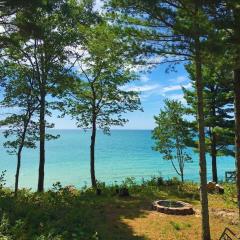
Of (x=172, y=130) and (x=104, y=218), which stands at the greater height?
(x=172, y=130)

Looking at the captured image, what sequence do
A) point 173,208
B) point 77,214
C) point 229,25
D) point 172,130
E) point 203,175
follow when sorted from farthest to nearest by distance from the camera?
point 172,130 → point 173,208 → point 77,214 → point 203,175 → point 229,25

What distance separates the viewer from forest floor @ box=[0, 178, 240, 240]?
12805 millimetres

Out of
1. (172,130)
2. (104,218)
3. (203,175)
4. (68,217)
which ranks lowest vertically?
(104,218)

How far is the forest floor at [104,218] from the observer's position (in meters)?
12.8

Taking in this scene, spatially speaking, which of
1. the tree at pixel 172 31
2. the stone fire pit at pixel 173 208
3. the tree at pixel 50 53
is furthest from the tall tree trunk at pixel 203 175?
the tree at pixel 50 53

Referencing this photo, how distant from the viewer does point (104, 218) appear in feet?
51.2

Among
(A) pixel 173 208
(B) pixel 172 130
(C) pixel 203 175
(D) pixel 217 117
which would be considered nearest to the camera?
(C) pixel 203 175

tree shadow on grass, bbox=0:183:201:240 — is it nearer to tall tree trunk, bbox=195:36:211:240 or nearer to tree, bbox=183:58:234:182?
tall tree trunk, bbox=195:36:211:240

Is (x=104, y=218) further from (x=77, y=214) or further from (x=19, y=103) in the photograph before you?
(x=19, y=103)

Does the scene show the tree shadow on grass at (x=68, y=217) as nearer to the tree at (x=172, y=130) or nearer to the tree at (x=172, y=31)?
the tree at (x=172, y=31)

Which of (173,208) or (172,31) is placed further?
(173,208)

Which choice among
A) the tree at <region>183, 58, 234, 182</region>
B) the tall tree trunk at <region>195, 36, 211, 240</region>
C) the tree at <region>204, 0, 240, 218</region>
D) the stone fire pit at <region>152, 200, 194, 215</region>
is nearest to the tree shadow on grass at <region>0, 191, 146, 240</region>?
the stone fire pit at <region>152, 200, 194, 215</region>

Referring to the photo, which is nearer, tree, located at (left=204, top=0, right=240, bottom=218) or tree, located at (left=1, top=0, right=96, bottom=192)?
tree, located at (left=204, top=0, right=240, bottom=218)

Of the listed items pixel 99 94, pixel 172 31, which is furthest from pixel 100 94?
A: pixel 172 31
